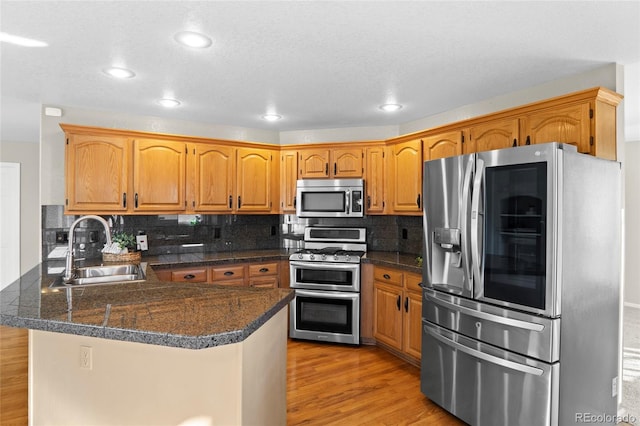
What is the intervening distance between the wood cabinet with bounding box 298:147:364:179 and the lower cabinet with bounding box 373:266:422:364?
3.82 ft

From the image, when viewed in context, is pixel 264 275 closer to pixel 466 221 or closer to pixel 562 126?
pixel 466 221

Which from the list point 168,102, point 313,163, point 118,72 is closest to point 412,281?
point 313,163

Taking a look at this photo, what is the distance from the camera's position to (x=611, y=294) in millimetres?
2316

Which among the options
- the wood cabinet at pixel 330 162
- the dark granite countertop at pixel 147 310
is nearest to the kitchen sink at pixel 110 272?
the dark granite countertop at pixel 147 310

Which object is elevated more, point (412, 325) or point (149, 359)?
point (149, 359)

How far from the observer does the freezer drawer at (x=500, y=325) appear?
6.68ft

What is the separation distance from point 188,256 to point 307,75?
2.32 m

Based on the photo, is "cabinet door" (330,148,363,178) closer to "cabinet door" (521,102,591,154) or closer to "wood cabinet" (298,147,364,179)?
"wood cabinet" (298,147,364,179)

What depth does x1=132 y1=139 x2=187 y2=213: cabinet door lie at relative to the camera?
372 cm

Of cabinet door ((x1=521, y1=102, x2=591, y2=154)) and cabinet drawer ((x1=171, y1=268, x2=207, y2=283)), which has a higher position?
cabinet door ((x1=521, y1=102, x2=591, y2=154))

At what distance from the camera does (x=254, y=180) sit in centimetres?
433

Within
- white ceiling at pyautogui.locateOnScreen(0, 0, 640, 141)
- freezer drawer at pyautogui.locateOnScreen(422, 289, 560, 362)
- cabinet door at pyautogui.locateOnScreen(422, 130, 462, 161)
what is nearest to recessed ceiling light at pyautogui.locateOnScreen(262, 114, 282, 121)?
white ceiling at pyautogui.locateOnScreen(0, 0, 640, 141)

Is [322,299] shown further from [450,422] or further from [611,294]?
[611,294]

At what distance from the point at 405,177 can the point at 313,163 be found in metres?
1.08
